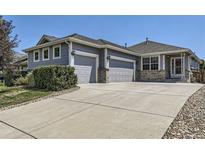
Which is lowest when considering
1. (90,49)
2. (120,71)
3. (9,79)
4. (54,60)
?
(9,79)

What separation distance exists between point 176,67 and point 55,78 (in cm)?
1362

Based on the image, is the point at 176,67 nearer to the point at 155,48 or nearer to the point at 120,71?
the point at 155,48

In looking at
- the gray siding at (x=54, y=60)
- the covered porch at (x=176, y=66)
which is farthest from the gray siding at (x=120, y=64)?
the gray siding at (x=54, y=60)

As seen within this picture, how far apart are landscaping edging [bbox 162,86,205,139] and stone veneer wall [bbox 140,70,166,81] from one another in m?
12.0

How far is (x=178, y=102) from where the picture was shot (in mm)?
6582

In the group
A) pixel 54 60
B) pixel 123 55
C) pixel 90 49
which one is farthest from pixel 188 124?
pixel 123 55

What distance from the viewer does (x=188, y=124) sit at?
14.2 feet

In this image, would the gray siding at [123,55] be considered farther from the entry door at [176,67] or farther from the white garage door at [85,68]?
the entry door at [176,67]

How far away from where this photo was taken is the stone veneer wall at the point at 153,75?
1762cm

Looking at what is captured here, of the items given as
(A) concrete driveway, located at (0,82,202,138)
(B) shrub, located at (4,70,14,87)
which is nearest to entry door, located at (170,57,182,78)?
(A) concrete driveway, located at (0,82,202,138)

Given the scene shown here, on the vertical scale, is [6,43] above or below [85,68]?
above

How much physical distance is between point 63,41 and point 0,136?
1010 cm
